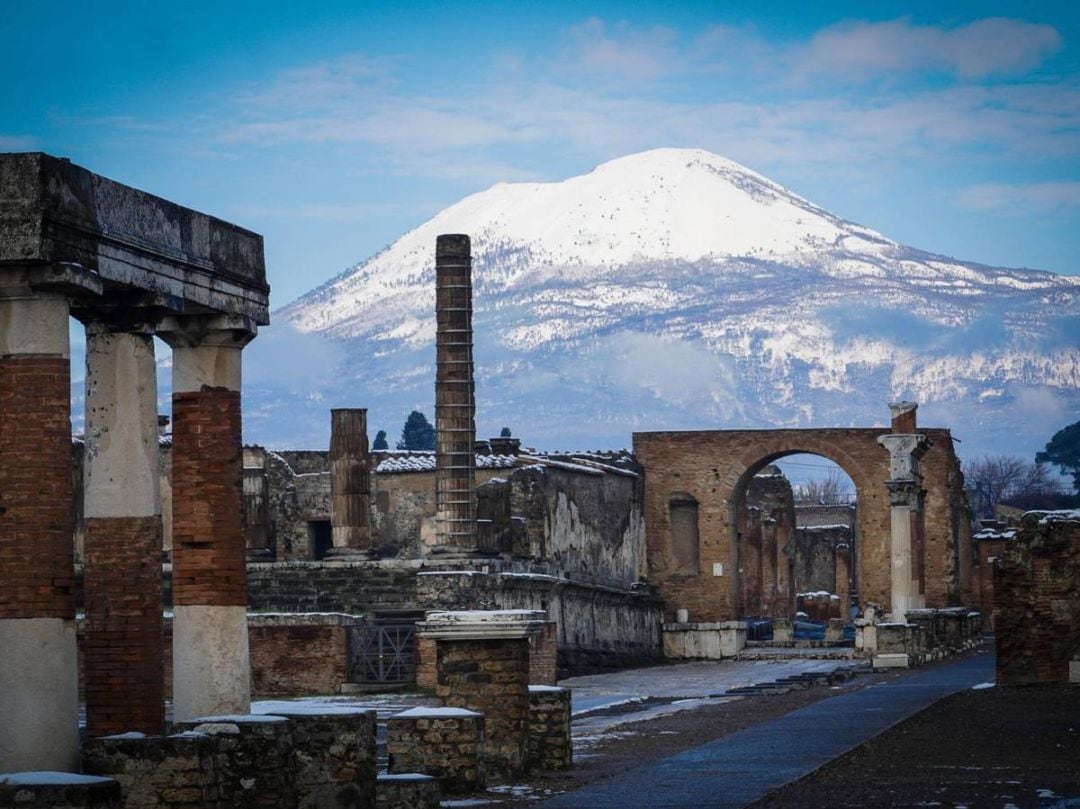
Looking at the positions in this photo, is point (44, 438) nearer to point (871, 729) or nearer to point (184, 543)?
point (184, 543)

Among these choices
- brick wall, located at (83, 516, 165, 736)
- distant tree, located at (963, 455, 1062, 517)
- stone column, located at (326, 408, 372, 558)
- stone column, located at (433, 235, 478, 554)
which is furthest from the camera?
distant tree, located at (963, 455, 1062, 517)

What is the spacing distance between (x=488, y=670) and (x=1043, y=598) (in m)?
10.0

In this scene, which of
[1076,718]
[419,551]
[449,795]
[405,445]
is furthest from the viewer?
[405,445]

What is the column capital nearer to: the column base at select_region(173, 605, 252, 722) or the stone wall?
the column base at select_region(173, 605, 252, 722)

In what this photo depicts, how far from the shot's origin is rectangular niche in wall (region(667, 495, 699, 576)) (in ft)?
173

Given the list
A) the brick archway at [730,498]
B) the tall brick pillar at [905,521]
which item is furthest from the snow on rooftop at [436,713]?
the brick archway at [730,498]

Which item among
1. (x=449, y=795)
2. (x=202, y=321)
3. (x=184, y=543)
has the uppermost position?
(x=202, y=321)

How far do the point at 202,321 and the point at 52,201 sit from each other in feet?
7.75

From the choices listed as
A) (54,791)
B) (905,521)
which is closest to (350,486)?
(905,521)

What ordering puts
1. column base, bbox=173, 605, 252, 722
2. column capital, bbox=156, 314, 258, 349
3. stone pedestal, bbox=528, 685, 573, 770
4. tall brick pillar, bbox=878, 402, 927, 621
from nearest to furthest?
column base, bbox=173, 605, 252, 722 → column capital, bbox=156, 314, 258, 349 → stone pedestal, bbox=528, 685, 573, 770 → tall brick pillar, bbox=878, 402, 927, 621

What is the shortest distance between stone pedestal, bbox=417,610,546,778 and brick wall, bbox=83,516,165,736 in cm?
363

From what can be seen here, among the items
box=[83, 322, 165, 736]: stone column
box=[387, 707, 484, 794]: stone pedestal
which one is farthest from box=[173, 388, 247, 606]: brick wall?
box=[387, 707, 484, 794]: stone pedestal

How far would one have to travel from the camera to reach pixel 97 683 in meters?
14.6

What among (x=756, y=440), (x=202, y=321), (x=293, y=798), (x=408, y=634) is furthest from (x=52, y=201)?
(x=756, y=440)
